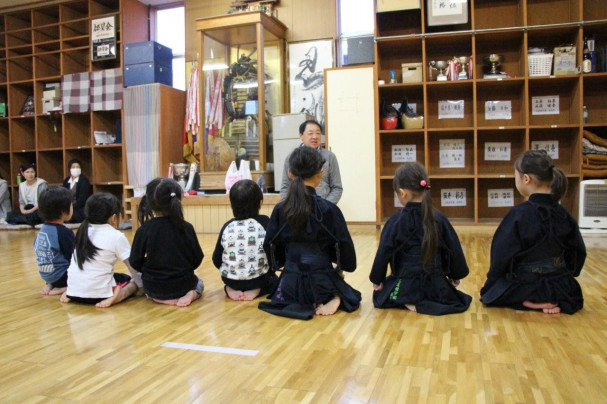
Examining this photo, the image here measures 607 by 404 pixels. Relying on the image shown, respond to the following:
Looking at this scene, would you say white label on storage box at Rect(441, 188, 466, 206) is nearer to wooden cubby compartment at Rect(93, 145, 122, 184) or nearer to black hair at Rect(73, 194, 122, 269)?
black hair at Rect(73, 194, 122, 269)

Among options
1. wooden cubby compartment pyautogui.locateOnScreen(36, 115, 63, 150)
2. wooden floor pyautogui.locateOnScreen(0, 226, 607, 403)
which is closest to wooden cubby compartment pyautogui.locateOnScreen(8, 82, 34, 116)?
wooden cubby compartment pyautogui.locateOnScreen(36, 115, 63, 150)

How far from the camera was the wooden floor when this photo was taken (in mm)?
1432

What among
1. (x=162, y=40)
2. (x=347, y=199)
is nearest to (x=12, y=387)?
(x=347, y=199)

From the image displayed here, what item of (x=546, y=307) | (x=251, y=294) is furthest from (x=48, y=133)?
(x=546, y=307)

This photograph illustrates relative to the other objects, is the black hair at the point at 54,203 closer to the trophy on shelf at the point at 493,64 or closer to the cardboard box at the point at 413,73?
the cardboard box at the point at 413,73

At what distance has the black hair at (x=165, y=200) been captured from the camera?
2467 millimetres

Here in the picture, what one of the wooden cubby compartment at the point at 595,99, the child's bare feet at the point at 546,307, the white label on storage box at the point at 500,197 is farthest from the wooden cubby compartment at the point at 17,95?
→ the child's bare feet at the point at 546,307

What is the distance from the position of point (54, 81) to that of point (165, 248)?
6341 mm

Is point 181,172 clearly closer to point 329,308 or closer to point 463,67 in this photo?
point 463,67

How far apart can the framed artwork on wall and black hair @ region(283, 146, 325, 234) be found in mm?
3987

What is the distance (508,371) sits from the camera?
155 centimetres

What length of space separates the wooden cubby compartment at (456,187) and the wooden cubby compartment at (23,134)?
6.05 m

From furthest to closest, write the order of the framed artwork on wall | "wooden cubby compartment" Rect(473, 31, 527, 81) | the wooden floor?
the framed artwork on wall, "wooden cubby compartment" Rect(473, 31, 527, 81), the wooden floor

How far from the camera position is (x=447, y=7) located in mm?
5199
